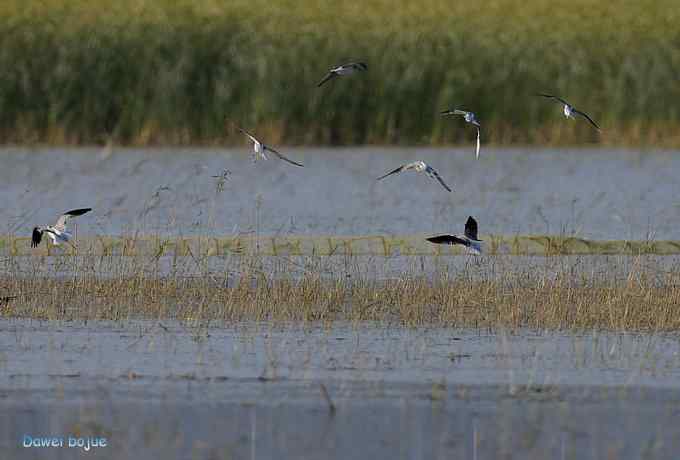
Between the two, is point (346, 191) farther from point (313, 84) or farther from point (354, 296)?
point (354, 296)

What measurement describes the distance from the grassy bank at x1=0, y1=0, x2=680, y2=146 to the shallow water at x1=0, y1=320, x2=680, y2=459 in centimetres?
1328

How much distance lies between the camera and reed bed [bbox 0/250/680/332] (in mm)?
10430

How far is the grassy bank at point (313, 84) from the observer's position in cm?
2347

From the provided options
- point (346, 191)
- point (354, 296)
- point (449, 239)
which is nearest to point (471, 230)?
point (449, 239)

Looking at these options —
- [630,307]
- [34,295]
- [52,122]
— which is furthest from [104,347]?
[52,122]

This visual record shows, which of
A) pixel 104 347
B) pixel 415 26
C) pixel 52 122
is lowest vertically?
pixel 104 347

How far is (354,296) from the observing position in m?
11.3

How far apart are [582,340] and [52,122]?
1448 cm

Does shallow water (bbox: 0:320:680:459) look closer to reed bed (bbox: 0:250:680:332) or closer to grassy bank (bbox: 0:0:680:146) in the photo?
reed bed (bbox: 0:250:680:332)

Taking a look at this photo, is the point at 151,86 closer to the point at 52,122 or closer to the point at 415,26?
the point at 52,122

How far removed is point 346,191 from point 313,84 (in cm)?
399

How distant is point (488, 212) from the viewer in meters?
18.3

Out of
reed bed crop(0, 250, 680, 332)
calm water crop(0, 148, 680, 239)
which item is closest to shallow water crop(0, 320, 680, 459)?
reed bed crop(0, 250, 680, 332)

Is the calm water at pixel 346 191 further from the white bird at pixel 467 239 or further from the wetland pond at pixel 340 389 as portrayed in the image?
the white bird at pixel 467 239
